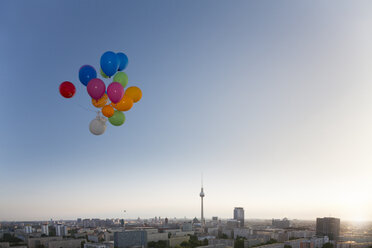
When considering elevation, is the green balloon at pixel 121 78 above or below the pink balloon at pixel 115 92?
above

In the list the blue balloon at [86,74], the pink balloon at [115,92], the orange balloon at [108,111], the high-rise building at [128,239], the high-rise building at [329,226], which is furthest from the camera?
the high-rise building at [329,226]

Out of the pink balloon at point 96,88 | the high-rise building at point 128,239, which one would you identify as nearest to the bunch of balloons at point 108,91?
the pink balloon at point 96,88

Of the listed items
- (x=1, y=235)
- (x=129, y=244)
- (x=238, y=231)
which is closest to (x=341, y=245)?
(x=238, y=231)

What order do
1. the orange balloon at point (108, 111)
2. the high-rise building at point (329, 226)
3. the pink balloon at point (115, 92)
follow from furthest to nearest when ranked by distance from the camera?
the high-rise building at point (329, 226) < the orange balloon at point (108, 111) < the pink balloon at point (115, 92)

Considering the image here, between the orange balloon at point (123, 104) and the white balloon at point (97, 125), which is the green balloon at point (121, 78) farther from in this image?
the white balloon at point (97, 125)

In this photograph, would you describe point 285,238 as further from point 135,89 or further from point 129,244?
point 135,89

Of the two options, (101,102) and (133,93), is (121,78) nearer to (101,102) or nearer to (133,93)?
(133,93)

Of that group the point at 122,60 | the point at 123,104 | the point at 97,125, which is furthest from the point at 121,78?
the point at 97,125
